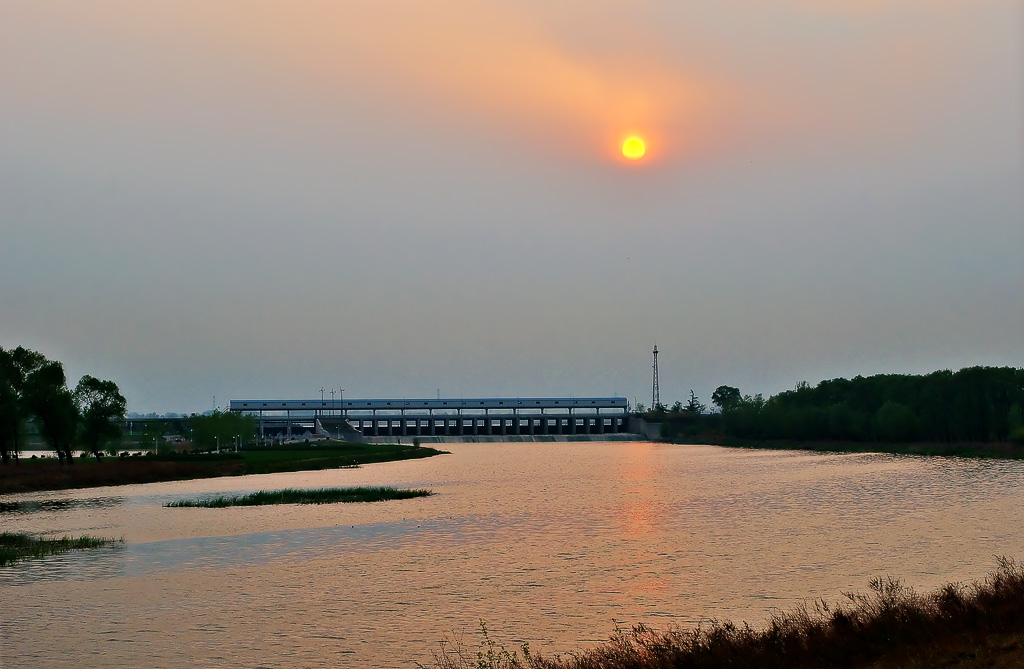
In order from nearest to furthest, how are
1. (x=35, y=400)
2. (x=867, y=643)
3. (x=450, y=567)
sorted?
1. (x=867, y=643)
2. (x=450, y=567)
3. (x=35, y=400)

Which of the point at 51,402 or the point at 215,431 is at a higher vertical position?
the point at 51,402

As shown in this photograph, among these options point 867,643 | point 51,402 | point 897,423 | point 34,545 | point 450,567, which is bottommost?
point 450,567

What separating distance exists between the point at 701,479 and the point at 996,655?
81389 mm

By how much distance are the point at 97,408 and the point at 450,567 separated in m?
97.5

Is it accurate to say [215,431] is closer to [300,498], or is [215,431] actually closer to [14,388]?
[14,388]

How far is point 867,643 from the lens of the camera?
21.3 meters

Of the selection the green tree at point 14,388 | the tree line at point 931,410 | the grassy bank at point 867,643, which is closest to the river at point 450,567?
the grassy bank at point 867,643

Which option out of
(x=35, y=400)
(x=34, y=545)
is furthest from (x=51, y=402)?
(x=34, y=545)

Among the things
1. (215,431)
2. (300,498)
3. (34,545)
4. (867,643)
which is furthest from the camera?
(215,431)

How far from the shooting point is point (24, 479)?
95.9m

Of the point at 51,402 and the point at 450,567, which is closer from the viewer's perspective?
the point at 450,567

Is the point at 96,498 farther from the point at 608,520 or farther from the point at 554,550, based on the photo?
the point at 554,550

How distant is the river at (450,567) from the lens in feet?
98.2

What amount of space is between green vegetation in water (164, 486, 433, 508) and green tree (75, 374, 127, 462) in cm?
5177
